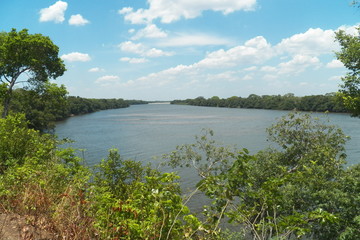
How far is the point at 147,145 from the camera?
127 feet

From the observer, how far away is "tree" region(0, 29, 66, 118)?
16281 millimetres

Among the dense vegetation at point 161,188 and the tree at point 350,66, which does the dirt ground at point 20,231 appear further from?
the tree at point 350,66

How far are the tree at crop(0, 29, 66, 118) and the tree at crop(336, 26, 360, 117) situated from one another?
53.1 ft

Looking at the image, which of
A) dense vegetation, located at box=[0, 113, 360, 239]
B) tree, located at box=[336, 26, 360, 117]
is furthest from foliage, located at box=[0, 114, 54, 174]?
tree, located at box=[336, 26, 360, 117]

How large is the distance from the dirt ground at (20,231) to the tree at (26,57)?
13391 millimetres

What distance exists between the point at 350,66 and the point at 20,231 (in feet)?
38.4

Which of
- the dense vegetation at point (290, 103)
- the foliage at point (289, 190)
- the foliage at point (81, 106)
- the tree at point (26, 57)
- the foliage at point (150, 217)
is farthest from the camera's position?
the foliage at point (81, 106)

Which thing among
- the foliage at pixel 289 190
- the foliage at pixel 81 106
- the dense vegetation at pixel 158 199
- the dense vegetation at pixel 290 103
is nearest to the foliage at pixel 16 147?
the dense vegetation at pixel 158 199

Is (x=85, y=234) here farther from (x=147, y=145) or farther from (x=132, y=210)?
(x=147, y=145)

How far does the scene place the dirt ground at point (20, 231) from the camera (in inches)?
152

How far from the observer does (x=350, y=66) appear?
10609mm

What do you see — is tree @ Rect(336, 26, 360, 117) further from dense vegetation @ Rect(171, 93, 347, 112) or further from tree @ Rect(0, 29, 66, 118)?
dense vegetation @ Rect(171, 93, 347, 112)

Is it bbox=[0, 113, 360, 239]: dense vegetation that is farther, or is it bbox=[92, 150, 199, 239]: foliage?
bbox=[0, 113, 360, 239]: dense vegetation

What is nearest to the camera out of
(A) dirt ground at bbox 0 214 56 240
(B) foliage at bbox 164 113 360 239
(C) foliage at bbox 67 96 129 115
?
(B) foliage at bbox 164 113 360 239
